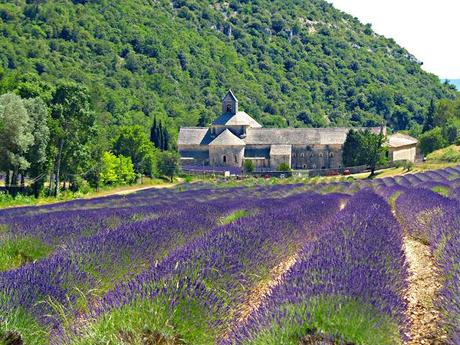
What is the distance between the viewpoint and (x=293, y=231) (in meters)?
9.59

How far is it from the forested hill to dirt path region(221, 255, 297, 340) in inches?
3472

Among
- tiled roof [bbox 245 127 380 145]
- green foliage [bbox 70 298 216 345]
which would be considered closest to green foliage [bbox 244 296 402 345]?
green foliage [bbox 70 298 216 345]

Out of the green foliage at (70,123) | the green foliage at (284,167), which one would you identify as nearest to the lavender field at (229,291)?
the green foliage at (70,123)

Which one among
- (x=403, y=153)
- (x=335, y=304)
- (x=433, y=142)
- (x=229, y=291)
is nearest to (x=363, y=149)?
(x=403, y=153)

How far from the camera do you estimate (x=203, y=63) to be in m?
146

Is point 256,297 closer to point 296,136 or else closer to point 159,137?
point 296,136

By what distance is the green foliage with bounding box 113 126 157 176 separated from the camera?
59969 millimetres

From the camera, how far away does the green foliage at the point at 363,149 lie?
Answer: 198 ft

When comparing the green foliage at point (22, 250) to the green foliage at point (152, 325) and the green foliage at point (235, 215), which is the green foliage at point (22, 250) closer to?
the green foliage at point (152, 325)

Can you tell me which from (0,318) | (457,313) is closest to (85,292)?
(0,318)

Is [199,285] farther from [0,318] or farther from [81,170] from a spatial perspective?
[81,170]

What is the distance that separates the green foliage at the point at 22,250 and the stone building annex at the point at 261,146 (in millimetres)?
61584

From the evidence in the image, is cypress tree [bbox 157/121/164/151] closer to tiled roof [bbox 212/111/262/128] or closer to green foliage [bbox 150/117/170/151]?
green foliage [bbox 150/117/170/151]

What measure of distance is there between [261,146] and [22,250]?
213 ft
